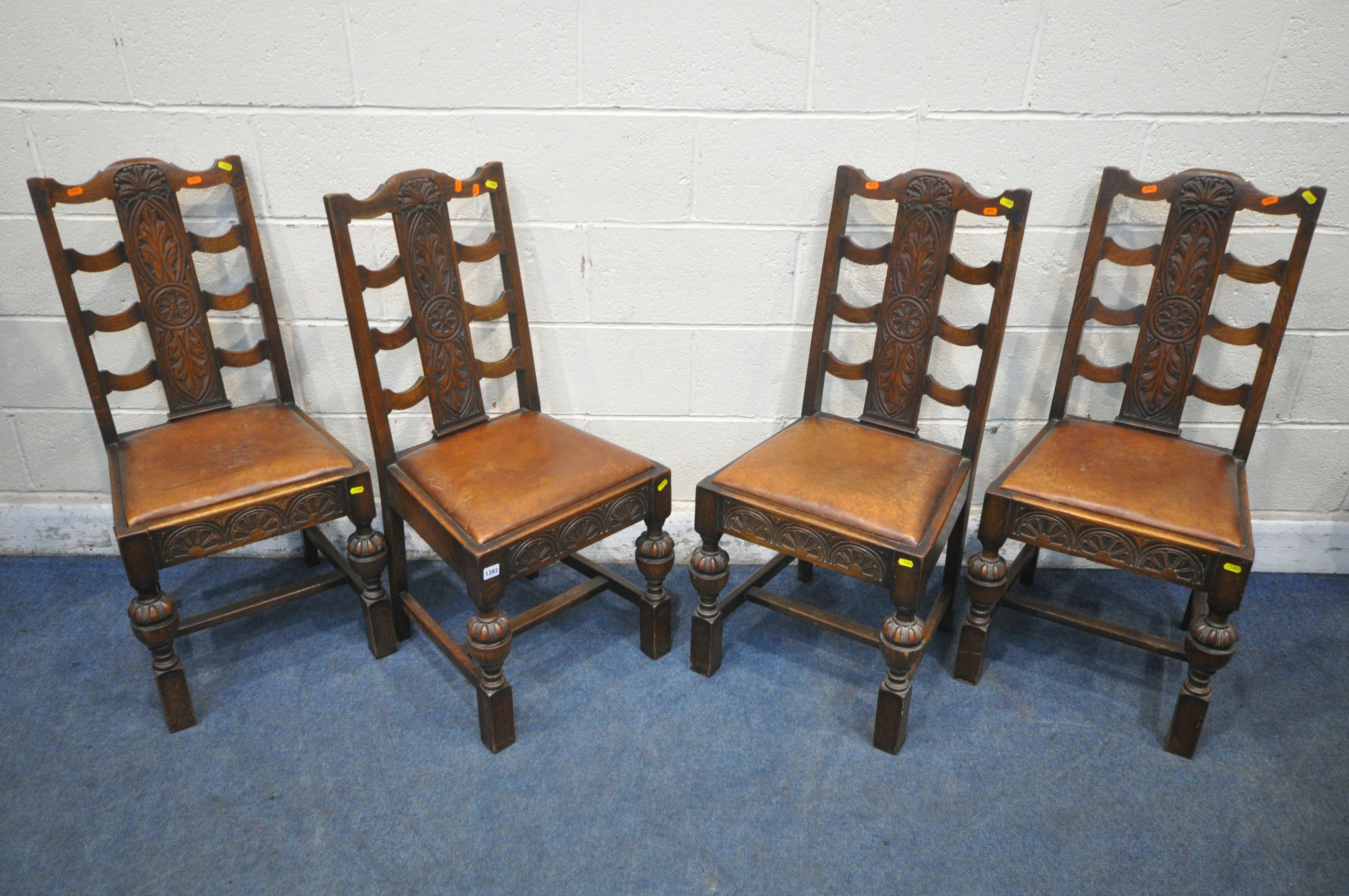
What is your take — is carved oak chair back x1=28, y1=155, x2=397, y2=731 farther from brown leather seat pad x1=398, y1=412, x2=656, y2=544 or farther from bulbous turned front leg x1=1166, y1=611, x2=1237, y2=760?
bulbous turned front leg x1=1166, y1=611, x2=1237, y2=760

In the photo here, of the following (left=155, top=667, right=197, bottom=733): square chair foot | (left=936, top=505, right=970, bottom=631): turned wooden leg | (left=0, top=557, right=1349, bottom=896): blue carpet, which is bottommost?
(left=0, top=557, right=1349, bottom=896): blue carpet

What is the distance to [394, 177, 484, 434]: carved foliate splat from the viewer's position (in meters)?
2.00

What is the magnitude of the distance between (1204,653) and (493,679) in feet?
4.77

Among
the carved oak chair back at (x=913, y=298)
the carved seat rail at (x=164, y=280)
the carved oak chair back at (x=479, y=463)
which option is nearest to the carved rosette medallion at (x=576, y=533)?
the carved oak chair back at (x=479, y=463)

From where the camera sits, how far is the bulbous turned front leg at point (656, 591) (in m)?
2.14

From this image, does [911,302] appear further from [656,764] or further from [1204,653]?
[656,764]

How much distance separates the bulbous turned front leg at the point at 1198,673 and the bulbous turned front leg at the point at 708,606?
38.5 inches

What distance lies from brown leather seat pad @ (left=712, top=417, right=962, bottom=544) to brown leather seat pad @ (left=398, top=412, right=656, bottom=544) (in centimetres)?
28

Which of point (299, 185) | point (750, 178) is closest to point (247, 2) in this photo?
point (299, 185)

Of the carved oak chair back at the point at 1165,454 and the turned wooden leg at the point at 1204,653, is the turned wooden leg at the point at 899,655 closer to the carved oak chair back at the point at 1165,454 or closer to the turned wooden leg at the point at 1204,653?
the carved oak chair back at the point at 1165,454

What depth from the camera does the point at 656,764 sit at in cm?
197

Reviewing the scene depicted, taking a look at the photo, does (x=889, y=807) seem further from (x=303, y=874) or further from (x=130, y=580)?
(x=130, y=580)

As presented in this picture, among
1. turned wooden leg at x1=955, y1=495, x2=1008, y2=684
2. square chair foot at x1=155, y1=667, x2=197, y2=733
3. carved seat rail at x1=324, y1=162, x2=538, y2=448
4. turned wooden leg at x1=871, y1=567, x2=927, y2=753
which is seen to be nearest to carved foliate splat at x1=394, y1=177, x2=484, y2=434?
carved seat rail at x1=324, y1=162, x2=538, y2=448

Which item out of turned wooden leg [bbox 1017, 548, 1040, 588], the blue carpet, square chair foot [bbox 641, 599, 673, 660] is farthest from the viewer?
turned wooden leg [bbox 1017, 548, 1040, 588]
